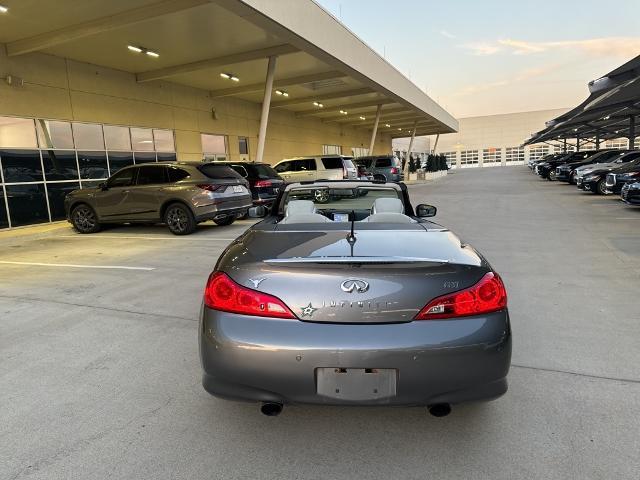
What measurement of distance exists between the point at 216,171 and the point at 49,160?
6.41m

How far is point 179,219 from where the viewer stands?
10.6 meters

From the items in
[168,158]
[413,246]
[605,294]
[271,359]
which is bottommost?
[605,294]

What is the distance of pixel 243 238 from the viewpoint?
3059mm

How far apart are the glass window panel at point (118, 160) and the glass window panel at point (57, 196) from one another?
1.81 meters

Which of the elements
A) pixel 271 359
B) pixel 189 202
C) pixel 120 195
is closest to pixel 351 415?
pixel 271 359

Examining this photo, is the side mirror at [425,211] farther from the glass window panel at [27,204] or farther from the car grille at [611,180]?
the car grille at [611,180]

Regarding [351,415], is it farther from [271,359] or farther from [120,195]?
[120,195]

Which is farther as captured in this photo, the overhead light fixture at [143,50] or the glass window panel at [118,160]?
the glass window panel at [118,160]

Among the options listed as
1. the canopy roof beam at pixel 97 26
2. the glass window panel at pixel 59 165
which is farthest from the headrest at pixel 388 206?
the glass window panel at pixel 59 165

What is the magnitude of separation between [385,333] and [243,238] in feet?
4.38

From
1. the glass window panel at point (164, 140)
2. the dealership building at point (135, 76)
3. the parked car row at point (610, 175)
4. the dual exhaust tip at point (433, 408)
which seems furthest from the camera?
the glass window panel at point (164, 140)

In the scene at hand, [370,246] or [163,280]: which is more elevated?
[370,246]

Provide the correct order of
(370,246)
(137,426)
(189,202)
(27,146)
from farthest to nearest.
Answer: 1. (27,146)
2. (189,202)
3. (137,426)
4. (370,246)

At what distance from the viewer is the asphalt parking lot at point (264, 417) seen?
7.63 feet
